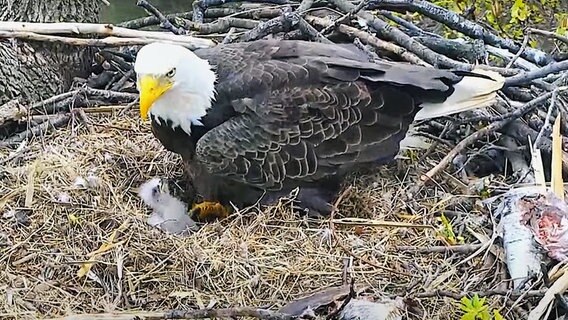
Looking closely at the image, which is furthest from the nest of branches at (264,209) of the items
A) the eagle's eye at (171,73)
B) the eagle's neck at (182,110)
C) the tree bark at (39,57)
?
the eagle's eye at (171,73)

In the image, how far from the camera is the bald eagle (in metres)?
3.11

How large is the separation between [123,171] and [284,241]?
0.81 metres

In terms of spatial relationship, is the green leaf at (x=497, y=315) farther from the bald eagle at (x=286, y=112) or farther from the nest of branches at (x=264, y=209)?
the bald eagle at (x=286, y=112)

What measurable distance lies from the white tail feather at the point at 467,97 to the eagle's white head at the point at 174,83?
86cm

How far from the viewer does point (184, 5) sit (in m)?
5.70

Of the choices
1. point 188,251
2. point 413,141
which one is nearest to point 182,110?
point 188,251

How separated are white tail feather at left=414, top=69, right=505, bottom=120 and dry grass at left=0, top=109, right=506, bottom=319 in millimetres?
257

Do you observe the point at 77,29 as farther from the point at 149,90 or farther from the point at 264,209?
the point at 264,209

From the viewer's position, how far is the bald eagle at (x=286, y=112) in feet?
10.2

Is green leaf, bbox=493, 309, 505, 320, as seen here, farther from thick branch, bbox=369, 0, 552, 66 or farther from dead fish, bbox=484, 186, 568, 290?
thick branch, bbox=369, 0, 552, 66

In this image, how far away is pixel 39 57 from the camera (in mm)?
3793

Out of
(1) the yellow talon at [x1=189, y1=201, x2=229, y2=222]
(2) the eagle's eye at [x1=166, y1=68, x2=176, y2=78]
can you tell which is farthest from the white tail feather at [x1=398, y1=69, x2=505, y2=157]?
(2) the eagle's eye at [x1=166, y1=68, x2=176, y2=78]

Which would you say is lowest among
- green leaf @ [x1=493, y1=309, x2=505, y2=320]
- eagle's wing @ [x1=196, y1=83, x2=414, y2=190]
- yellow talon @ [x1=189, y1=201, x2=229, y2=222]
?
yellow talon @ [x1=189, y1=201, x2=229, y2=222]

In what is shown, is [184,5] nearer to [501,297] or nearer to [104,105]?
[104,105]
